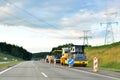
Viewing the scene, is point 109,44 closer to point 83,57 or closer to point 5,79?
point 83,57

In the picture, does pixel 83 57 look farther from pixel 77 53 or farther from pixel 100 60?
pixel 100 60

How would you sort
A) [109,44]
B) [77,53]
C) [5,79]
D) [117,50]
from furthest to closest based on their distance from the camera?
[109,44]
[117,50]
[77,53]
[5,79]

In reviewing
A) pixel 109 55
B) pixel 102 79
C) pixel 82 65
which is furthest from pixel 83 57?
pixel 102 79

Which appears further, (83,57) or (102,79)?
(83,57)

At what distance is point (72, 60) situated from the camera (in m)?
53.1

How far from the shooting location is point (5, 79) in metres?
23.4

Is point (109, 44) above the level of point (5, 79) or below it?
above

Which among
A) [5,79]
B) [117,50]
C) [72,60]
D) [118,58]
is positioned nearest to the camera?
[5,79]

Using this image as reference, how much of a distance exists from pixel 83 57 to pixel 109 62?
8.62 meters

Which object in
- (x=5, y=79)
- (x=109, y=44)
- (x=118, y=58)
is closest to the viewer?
(x=5, y=79)

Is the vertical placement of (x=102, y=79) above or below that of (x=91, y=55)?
below

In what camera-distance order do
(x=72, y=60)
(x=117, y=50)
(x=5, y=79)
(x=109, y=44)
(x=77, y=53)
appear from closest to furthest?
(x=5, y=79), (x=72, y=60), (x=77, y=53), (x=117, y=50), (x=109, y=44)

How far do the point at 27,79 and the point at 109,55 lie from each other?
153 feet

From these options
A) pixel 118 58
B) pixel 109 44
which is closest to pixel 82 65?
pixel 118 58
